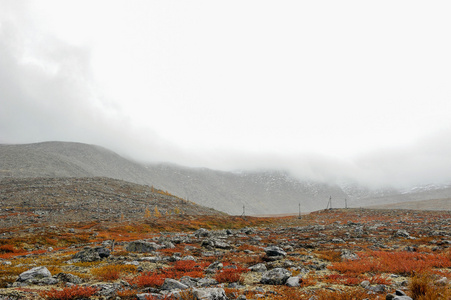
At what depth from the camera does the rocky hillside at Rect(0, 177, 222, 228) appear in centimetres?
7194

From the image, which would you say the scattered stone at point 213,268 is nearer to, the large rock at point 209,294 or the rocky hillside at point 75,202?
the large rock at point 209,294

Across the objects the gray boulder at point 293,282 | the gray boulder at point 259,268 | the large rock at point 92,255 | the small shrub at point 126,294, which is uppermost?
the small shrub at point 126,294

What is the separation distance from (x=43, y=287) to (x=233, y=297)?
8.32 metres

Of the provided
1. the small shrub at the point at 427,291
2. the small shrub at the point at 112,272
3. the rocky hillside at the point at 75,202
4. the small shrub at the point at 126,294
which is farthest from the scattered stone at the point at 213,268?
the rocky hillside at the point at 75,202

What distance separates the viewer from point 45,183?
→ 10800 cm

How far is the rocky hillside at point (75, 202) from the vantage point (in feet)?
236

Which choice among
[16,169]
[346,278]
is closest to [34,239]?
[346,278]

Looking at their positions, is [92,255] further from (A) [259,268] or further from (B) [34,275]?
(A) [259,268]

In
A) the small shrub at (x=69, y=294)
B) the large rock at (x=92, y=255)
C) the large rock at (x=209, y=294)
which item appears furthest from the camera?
the large rock at (x=92, y=255)

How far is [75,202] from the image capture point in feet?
287

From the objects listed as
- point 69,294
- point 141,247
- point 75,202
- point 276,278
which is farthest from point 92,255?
point 75,202

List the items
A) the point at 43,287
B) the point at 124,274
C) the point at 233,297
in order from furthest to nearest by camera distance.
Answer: the point at 124,274, the point at 43,287, the point at 233,297

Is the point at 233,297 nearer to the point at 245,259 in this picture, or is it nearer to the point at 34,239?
the point at 245,259

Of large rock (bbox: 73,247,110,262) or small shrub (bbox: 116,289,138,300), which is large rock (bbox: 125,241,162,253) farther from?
small shrub (bbox: 116,289,138,300)
